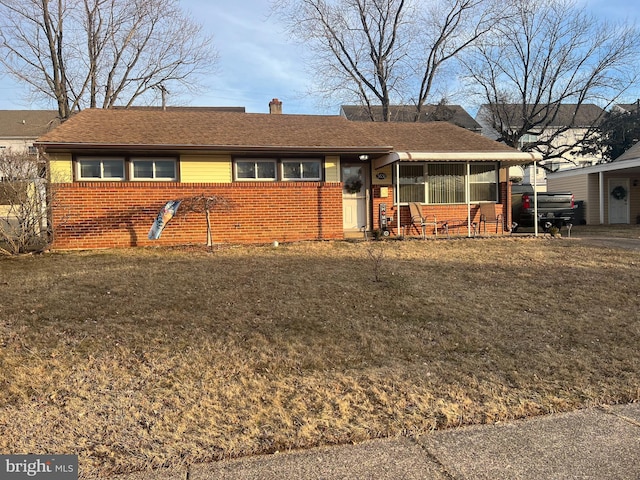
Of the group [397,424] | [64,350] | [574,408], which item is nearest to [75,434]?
[64,350]

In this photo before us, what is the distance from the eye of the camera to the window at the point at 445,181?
13.5 meters

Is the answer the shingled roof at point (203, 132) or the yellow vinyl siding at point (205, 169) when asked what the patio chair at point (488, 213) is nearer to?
the shingled roof at point (203, 132)

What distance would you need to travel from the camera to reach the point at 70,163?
35.0 ft

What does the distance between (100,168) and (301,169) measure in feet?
16.2

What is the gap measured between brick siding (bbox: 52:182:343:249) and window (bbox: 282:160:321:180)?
0.87 feet

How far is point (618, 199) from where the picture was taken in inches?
816

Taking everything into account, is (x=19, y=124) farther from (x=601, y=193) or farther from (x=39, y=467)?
(x=39, y=467)

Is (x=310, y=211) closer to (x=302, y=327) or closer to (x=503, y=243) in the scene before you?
(x=503, y=243)

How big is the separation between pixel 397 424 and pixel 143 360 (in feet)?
7.80

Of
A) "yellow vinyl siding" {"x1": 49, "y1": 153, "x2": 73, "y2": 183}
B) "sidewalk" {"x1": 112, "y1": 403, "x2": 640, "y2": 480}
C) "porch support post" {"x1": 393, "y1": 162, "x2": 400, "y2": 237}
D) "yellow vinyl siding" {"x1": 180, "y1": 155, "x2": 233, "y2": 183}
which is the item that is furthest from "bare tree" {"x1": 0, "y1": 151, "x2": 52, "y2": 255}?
"sidewalk" {"x1": 112, "y1": 403, "x2": 640, "y2": 480}

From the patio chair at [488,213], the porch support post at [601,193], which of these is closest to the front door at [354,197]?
the patio chair at [488,213]

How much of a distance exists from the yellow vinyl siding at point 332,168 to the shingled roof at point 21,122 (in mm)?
33505

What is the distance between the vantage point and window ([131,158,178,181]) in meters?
11.2

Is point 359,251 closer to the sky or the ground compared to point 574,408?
closer to the sky
